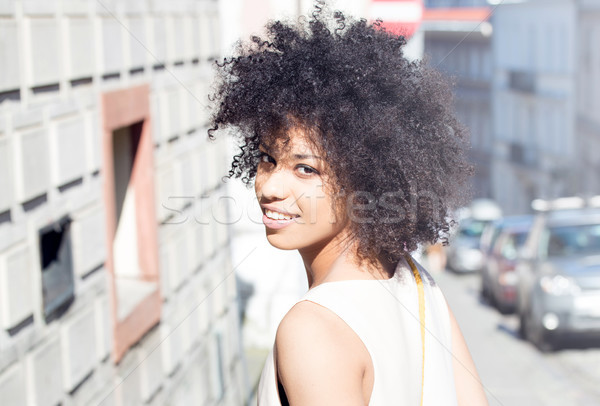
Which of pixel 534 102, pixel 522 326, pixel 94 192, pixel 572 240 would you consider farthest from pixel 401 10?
pixel 534 102

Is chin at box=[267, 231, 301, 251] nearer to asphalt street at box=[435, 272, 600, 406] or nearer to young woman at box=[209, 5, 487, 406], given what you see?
young woman at box=[209, 5, 487, 406]

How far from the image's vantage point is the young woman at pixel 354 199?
1.82 meters

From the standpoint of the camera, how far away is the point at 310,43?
7.45ft

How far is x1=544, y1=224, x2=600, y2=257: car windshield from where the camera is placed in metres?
11.6

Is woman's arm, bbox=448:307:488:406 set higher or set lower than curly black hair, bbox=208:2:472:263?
lower

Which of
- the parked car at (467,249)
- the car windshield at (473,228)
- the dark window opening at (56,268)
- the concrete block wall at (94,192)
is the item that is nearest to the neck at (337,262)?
the concrete block wall at (94,192)

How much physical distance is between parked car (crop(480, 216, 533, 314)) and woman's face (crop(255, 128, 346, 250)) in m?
13.9

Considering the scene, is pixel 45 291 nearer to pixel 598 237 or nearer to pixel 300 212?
pixel 300 212

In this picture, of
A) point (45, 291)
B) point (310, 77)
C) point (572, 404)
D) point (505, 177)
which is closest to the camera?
point (310, 77)

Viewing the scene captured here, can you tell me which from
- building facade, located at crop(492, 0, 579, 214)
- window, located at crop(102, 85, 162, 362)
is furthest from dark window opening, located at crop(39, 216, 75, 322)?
building facade, located at crop(492, 0, 579, 214)

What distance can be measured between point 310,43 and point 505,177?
131ft

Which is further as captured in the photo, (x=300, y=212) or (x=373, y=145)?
(x=373, y=145)

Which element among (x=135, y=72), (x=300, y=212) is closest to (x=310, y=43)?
(x=300, y=212)

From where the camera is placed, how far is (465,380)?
2.23 m
